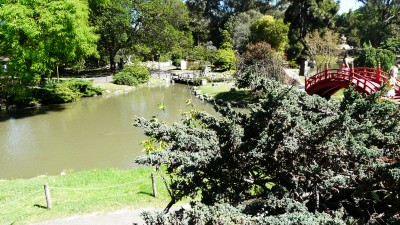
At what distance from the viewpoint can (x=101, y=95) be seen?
1162 inches

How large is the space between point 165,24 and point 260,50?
16580 millimetres

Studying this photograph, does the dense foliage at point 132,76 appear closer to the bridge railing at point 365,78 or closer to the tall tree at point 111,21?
the tall tree at point 111,21

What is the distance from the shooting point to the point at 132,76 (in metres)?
34.2

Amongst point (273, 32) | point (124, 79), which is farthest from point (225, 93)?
point (273, 32)

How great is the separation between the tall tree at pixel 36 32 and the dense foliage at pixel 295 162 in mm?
19390

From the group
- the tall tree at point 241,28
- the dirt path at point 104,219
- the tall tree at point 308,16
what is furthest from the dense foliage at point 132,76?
the dirt path at point 104,219

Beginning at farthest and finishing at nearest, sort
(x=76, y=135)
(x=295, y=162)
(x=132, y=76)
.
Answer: (x=132, y=76) < (x=76, y=135) < (x=295, y=162)

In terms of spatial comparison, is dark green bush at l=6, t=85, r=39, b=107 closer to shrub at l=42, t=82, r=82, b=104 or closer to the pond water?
shrub at l=42, t=82, r=82, b=104

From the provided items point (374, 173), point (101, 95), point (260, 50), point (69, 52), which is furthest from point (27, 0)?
point (374, 173)

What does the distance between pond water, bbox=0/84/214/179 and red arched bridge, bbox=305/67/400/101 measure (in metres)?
7.64

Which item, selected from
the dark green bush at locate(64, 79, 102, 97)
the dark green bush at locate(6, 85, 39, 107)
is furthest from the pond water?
the dark green bush at locate(6, 85, 39, 107)

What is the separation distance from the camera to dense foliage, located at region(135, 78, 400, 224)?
4340mm

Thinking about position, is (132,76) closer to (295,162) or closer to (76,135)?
(76,135)

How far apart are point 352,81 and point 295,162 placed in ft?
31.7
